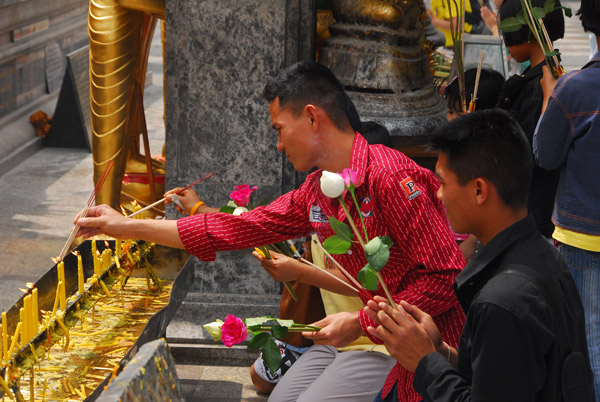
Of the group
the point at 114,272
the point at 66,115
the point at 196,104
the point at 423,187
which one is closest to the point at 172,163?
the point at 196,104

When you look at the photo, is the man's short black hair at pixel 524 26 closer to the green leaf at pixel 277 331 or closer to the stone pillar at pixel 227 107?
the stone pillar at pixel 227 107

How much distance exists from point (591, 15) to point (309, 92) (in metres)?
0.97

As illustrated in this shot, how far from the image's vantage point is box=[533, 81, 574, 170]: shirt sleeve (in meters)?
3.05

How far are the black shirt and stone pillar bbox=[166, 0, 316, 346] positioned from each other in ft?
7.78

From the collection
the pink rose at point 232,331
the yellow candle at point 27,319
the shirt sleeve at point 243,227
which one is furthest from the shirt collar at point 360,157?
the yellow candle at point 27,319

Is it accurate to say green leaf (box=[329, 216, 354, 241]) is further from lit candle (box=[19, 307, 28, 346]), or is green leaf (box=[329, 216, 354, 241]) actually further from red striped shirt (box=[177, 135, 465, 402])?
lit candle (box=[19, 307, 28, 346])

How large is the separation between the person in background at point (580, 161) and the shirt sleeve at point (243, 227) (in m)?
0.84

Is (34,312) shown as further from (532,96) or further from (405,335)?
(532,96)

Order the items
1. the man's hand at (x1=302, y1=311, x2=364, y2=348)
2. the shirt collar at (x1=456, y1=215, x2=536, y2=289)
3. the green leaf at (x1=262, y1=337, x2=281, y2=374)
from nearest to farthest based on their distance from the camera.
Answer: the shirt collar at (x1=456, y1=215, x2=536, y2=289), the green leaf at (x1=262, y1=337, x2=281, y2=374), the man's hand at (x1=302, y1=311, x2=364, y2=348)

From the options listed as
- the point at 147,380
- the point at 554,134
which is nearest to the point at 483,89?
the point at 554,134

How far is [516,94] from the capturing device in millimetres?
3713

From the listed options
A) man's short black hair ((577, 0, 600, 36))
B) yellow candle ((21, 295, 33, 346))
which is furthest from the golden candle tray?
man's short black hair ((577, 0, 600, 36))

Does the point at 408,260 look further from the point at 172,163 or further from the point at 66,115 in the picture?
the point at 66,115

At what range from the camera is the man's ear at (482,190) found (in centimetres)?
199
